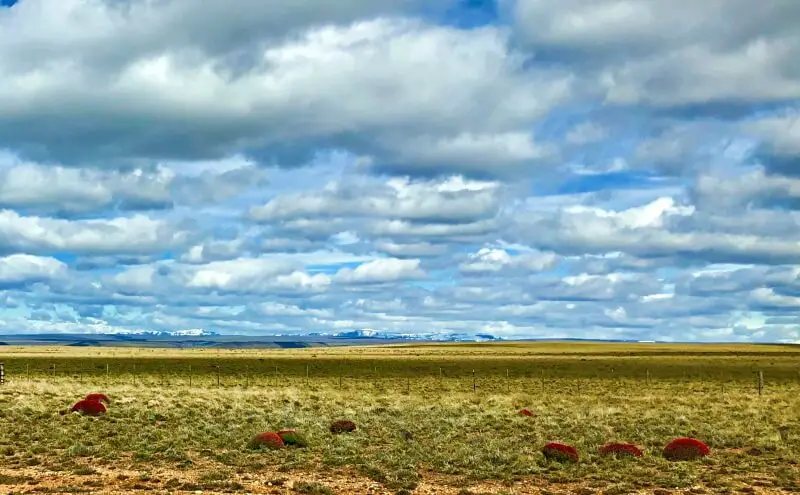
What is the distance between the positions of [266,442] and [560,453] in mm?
10030

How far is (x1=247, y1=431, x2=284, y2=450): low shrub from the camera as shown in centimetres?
2558

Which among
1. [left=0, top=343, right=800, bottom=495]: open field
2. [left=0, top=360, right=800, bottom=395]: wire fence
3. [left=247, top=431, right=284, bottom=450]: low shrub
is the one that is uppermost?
[left=247, top=431, right=284, bottom=450]: low shrub

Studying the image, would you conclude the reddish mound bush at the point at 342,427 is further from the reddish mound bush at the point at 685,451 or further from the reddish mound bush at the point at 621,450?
the reddish mound bush at the point at 685,451

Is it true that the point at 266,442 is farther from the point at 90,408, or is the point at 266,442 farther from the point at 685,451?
the point at 685,451

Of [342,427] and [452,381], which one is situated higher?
[342,427]

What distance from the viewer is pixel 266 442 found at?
2569 centimetres

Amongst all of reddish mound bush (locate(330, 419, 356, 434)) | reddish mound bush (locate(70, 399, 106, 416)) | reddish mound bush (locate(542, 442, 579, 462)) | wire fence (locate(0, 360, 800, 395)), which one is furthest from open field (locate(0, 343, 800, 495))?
wire fence (locate(0, 360, 800, 395))

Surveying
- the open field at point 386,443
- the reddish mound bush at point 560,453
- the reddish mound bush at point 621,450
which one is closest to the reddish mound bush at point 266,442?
the open field at point 386,443

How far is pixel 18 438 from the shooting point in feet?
89.2

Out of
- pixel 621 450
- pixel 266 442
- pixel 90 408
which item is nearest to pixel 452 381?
pixel 90 408

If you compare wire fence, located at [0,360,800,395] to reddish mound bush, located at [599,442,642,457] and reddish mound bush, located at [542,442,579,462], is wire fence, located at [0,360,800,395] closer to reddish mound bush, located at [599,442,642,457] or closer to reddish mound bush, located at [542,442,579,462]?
reddish mound bush, located at [599,442,642,457]

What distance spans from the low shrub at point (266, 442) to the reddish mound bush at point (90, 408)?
1047 cm

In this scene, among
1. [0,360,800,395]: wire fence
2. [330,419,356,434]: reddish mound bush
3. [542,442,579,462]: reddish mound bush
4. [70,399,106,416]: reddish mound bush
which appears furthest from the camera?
[0,360,800,395]: wire fence

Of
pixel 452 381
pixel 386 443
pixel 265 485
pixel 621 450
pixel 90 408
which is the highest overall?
pixel 90 408
